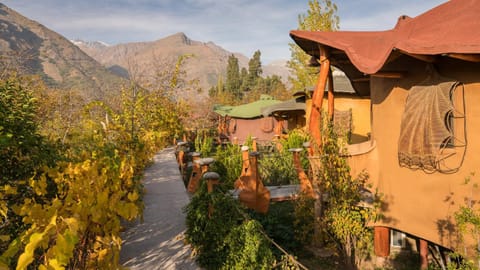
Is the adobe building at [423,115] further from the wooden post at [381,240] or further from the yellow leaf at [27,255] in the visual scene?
the yellow leaf at [27,255]

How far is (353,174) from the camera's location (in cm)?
561

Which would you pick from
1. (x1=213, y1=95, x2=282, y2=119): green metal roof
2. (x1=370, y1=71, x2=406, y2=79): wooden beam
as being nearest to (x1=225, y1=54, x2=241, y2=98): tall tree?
(x1=213, y1=95, x2=282, y2=119): green metal roof

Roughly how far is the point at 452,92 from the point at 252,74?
46.8m

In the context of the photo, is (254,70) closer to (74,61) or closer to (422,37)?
(74,61)

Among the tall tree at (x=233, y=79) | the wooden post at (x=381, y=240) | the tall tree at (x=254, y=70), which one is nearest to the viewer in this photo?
the wooden post at (x=381, y=240)

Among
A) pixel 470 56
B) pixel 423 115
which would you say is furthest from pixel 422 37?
pixel 423 115

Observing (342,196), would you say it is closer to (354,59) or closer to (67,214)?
(354,59)

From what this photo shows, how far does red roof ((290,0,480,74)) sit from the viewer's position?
3.50 m

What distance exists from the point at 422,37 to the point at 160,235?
4.76 meters

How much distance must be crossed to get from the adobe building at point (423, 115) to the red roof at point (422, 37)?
0.01 m

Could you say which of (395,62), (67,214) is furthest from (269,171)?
(67,214)

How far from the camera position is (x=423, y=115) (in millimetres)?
4250

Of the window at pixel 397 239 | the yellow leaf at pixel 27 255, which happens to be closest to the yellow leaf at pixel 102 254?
the yellow leaf at pixel 27 255

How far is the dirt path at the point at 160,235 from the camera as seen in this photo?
4.10 metres
